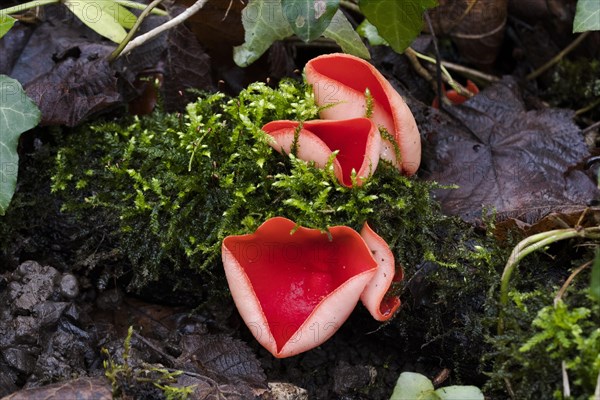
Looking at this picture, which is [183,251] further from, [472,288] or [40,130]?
[472,288]

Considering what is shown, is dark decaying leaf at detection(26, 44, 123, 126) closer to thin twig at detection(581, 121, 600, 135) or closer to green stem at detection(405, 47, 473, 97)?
green stem at detection(405, 47, 473, 97)

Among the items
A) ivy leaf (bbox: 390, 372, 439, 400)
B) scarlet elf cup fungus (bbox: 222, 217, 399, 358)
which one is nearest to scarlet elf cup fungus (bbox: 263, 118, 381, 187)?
scarlet elf cup fungus (bbox: 222, 217, 399, 358)

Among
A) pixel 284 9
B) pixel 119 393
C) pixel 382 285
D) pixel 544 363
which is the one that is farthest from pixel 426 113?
pixel 119 393

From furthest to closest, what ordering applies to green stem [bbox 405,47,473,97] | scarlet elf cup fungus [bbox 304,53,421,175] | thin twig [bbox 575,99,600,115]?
thin twig [bbox 575,99,600,115], green stem [bbox 405,47,473,97], scarlet elf cup fungus [bbox 304,53,421,175]

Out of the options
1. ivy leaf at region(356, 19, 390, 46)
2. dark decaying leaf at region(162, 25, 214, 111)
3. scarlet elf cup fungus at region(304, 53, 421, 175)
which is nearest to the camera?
scarlet elf cup fungus at region(304, 53, 421, 175)

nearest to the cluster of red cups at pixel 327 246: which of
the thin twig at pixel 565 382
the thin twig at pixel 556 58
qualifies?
the thin twig at pixel 565 382

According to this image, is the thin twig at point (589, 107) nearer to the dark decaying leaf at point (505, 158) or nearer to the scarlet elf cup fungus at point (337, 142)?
the dark decaying leaf at point (505, 158)
